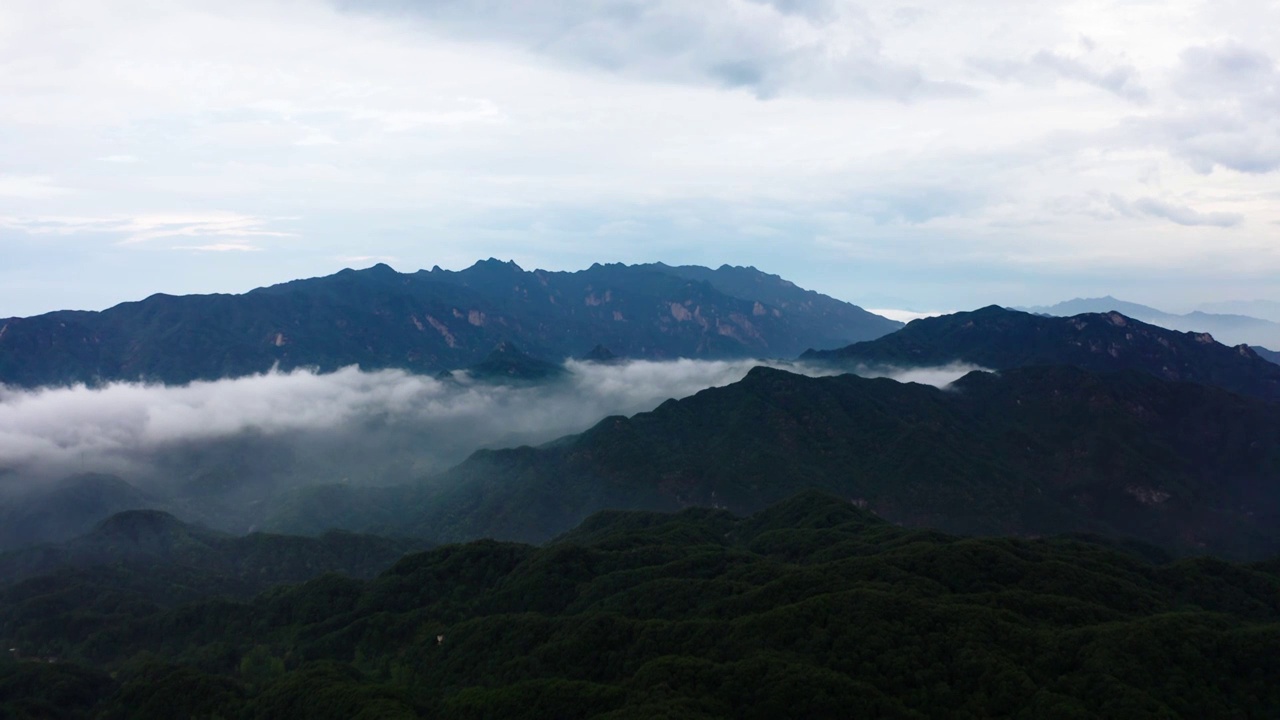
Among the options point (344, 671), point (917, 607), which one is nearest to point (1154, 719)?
point (917, 607)

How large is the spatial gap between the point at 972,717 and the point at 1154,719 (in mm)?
19772

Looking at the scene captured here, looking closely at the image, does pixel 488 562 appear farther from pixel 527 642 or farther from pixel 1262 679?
pixel 1262 679

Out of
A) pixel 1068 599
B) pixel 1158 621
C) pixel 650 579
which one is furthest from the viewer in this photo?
pixel 650 579

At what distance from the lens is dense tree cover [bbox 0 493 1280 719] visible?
359ft

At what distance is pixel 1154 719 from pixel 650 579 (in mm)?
87538

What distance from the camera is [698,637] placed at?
13112 cm

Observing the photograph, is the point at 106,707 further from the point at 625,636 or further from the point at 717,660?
the point at 717,660

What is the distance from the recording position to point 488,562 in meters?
189

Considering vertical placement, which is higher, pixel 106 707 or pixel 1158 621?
pixel 1158 621

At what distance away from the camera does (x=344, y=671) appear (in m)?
141

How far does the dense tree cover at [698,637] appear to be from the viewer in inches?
4306

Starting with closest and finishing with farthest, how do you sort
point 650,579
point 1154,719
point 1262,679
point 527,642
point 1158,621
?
point 1154,719 → point 1262,679 → point 1158,621 → point 527,642 → point 650,579

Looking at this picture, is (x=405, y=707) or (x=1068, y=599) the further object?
(x=1068, y=599)

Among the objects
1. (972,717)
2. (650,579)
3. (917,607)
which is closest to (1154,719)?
(972,717)
